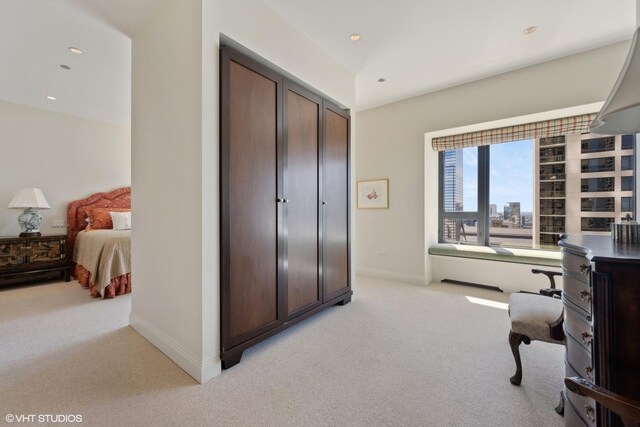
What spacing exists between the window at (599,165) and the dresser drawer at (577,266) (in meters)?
3.18

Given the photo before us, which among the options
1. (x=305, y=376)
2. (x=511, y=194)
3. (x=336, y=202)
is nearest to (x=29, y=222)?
(x=336, y=202)

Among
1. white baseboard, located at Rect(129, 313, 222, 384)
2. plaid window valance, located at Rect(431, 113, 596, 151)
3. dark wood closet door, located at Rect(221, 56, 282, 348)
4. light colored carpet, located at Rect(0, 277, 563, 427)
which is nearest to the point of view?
light colored carpet, located at Rect(0, 277, 563, 427)

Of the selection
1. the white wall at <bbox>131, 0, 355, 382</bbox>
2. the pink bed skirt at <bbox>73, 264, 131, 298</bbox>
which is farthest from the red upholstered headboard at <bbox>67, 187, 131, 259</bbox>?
the white wall at <bbox>131, 0, 355, 382</bbox>

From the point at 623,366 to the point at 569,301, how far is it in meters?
0.37

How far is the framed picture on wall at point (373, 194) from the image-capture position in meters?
4.32

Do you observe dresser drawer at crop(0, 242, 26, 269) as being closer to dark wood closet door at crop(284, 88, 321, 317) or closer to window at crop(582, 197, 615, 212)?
dark wood closet door at crop(284, 88, 321, 317)

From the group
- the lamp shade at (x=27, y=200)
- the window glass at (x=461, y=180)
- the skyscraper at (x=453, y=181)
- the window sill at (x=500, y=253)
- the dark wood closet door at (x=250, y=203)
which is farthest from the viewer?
the skyscraper at (x=453, y=181)

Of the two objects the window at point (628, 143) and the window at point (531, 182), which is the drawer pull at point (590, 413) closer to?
the window at point (531, 182)

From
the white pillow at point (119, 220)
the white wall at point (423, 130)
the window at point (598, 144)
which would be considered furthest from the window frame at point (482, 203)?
the white pillow at point (119, 220)

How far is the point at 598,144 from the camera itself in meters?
3.36

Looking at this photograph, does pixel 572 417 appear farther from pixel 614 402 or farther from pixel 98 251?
pixel 98 251

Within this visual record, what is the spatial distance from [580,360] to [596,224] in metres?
3.35

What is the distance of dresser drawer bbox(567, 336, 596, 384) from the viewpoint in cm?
105

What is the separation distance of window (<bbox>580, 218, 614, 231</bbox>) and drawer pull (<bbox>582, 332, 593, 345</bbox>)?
131 inches
